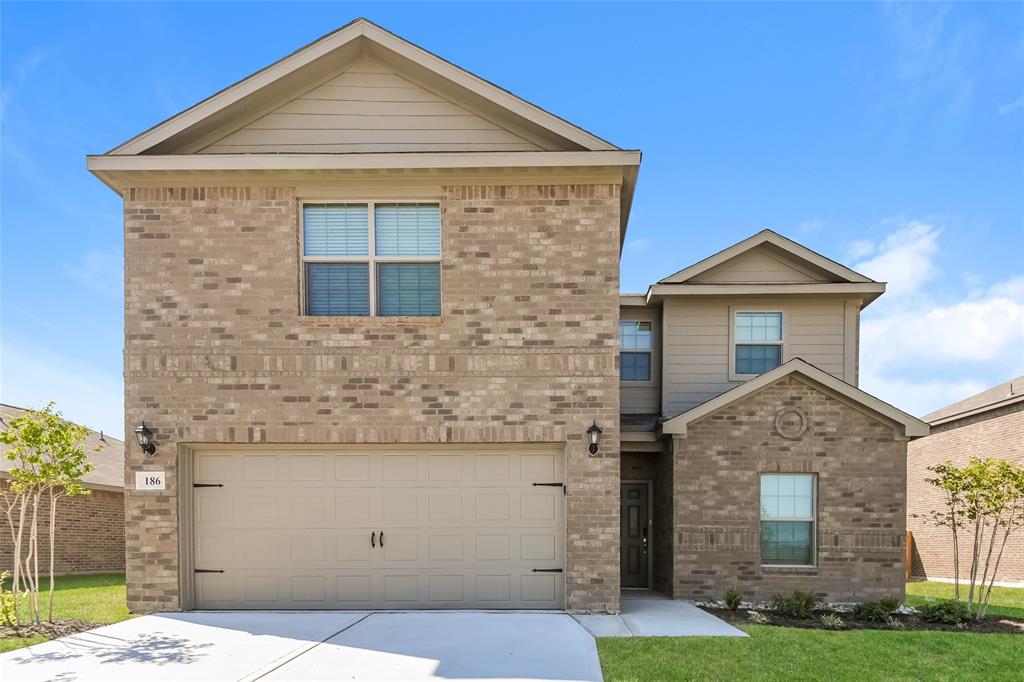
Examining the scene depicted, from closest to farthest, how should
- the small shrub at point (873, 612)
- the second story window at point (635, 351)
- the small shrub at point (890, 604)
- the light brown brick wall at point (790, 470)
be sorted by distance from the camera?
1. the small shrub at point (873, 612)
2. the small shrub at point (890, 604)
3. the light brown brick wall at point (790, 470)
4. the second story window at point (635, 351)

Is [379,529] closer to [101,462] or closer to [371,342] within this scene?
[371,342]

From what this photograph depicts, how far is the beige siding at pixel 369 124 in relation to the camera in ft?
28.5

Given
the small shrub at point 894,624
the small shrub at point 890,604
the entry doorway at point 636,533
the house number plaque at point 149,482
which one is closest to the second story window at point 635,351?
the entry doorway at point 636,533

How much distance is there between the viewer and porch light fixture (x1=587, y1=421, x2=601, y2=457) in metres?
8.10

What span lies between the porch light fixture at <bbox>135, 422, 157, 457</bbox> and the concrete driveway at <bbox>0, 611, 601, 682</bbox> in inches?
85.5

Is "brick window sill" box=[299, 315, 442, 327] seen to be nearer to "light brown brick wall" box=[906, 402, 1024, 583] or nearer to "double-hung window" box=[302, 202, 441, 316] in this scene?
"double-hung window" box=[302, 202, 441, 316]

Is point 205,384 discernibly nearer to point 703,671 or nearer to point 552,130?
point 552,130

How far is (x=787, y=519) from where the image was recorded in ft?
32.8

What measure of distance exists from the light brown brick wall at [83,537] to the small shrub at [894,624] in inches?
635

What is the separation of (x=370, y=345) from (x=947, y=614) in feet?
30.5

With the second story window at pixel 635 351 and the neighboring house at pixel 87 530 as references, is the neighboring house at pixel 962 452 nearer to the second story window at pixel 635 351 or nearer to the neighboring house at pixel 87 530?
the second story window at pixel 635 351

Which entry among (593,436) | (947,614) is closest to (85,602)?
(593,436)

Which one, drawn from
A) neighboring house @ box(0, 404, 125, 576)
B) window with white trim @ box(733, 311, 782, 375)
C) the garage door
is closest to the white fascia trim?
the garage door

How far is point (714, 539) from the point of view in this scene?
9922 mm
